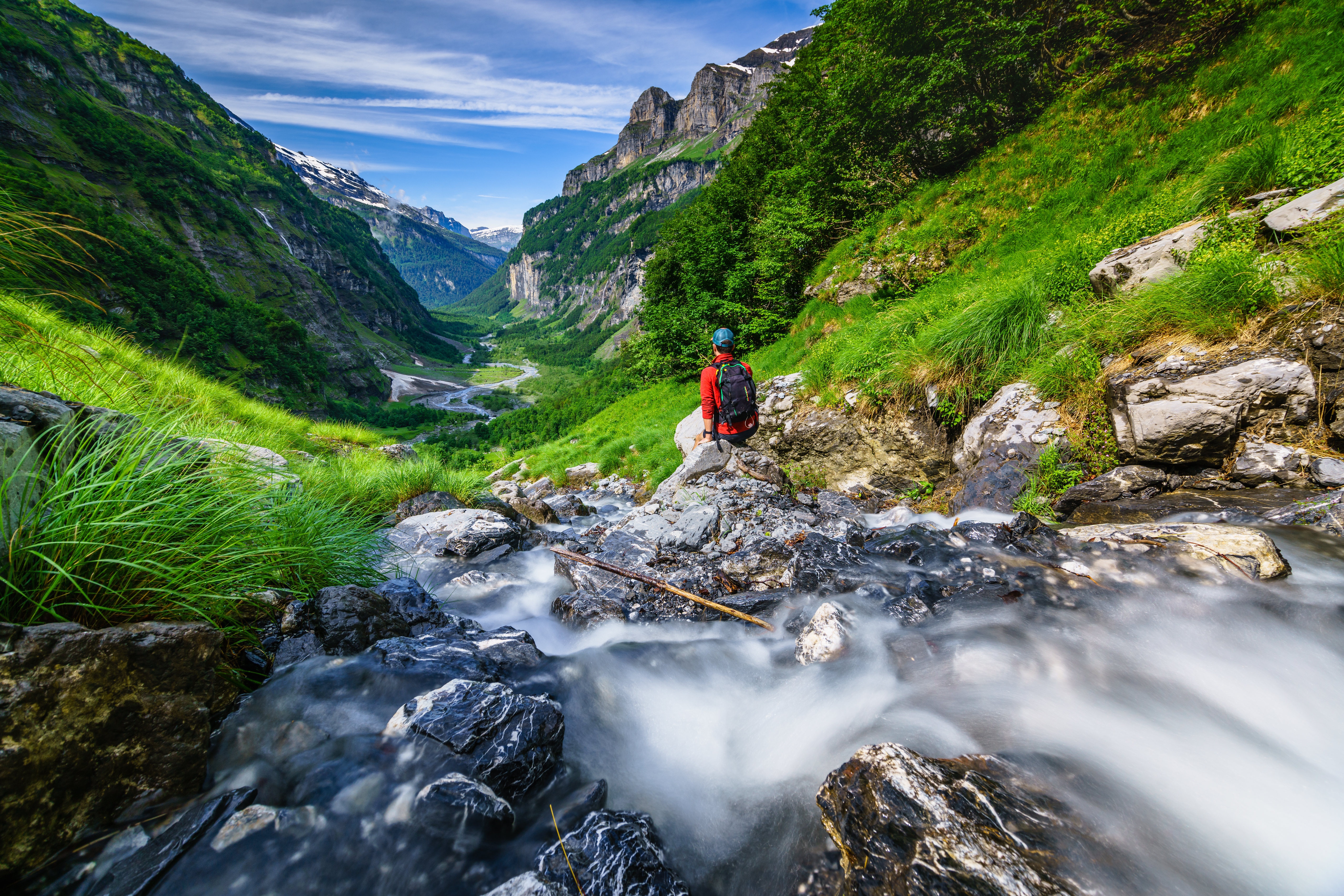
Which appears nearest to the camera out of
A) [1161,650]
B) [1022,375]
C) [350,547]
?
[1161,650]

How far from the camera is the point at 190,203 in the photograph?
7756 cm

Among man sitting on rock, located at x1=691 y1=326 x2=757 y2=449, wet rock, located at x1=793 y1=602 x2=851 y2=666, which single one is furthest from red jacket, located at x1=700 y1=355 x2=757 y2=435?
wet rock, located at x1=793 y1=602 x2=851 y2=666

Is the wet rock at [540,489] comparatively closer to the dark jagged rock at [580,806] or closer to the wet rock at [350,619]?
the wet rock at [350,619]

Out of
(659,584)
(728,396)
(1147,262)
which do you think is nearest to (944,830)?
(659,584)

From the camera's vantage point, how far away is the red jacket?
8.66 meters

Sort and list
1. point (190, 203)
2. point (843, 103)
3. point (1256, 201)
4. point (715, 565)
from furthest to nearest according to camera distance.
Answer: point (190, 203) → point (843, 103) → point (715, 565) → point (1256, 201)

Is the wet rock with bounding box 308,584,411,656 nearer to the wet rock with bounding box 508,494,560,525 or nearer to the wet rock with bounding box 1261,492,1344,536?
the wet rock with bounding box 508,494,560,525

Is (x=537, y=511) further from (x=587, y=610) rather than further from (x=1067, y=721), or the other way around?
(x=1067, y=721)

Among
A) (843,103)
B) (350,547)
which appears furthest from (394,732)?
(843,103)

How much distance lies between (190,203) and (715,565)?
116m

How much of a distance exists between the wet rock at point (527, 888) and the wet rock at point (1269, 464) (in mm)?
7056

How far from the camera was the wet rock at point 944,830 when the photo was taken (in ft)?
7.08

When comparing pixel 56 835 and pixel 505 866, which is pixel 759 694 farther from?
pixel 56 835

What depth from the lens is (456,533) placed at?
762cm
